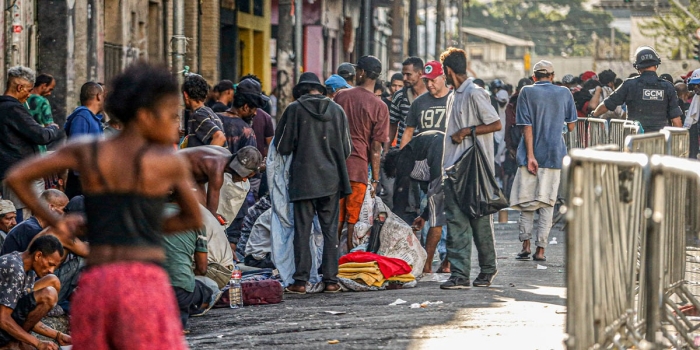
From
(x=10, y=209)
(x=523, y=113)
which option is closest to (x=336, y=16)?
(x=523, y=113)

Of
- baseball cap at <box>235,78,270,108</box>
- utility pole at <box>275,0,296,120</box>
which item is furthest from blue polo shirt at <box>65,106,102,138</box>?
utility pole at <box>275,0,296,120</box>

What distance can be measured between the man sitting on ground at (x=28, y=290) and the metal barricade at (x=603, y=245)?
3.88 metres

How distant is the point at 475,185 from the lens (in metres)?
11.0

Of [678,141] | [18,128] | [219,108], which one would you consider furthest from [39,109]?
[678,141]

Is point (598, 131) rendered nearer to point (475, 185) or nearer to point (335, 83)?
point (335, 83)

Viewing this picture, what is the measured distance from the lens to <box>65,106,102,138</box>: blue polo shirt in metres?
11.6

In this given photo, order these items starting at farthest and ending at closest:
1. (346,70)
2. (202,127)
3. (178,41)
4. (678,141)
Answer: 1. (178,41)
2. (346,70)
3. (202,127)
4. (678,141)

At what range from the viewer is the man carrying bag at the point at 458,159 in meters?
11.1

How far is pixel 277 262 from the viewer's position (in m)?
11.4

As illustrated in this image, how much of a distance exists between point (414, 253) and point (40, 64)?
7.24 metres

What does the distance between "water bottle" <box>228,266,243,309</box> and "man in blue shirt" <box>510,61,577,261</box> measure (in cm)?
384

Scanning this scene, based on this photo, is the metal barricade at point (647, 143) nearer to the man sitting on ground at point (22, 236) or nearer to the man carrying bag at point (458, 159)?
the man carrying bag at point (458, 159)

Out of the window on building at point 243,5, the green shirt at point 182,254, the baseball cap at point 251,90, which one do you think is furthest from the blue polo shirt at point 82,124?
the window on building at point 243,5

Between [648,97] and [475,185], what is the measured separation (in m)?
4.32
